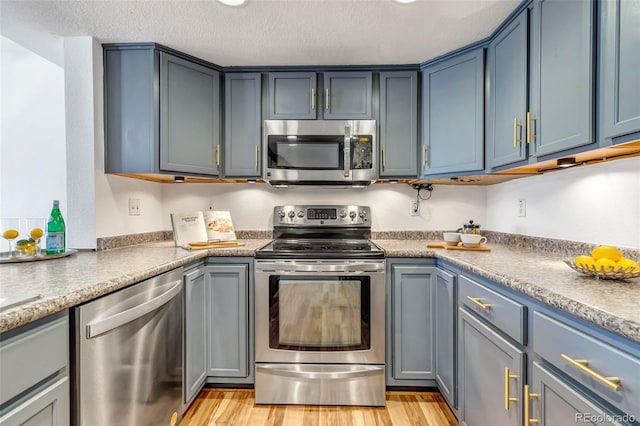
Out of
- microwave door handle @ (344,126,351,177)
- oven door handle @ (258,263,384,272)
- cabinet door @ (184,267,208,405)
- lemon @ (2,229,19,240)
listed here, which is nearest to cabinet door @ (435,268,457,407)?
→ oven door handle @ (258,263,384,272)

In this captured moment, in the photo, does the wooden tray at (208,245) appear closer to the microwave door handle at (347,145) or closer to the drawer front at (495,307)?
the microwave door handle at (347,145)

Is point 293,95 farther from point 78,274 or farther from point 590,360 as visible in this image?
point 590,360

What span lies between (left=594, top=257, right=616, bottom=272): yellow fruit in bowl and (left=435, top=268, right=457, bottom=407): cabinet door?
0.68 meters

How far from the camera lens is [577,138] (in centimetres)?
118

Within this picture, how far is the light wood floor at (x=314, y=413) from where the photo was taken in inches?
68.1

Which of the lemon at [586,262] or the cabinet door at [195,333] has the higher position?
the lemon at [586,262]

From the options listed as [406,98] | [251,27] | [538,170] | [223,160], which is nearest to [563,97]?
[538,170]

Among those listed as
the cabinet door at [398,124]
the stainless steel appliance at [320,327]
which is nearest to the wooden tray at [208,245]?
the stainless steel appliance at [320,327]

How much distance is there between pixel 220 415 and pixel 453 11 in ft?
8.36

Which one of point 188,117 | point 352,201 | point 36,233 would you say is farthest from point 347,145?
point 36,233

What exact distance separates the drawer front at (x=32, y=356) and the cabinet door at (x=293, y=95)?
1757 millimetres

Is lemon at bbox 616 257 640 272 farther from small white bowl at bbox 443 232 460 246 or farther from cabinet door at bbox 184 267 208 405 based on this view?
cabinet door at bbox 184 267 208 405

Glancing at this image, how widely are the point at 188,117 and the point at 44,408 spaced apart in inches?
67.6

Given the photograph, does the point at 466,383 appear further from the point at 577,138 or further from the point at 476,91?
the point at 476,91
